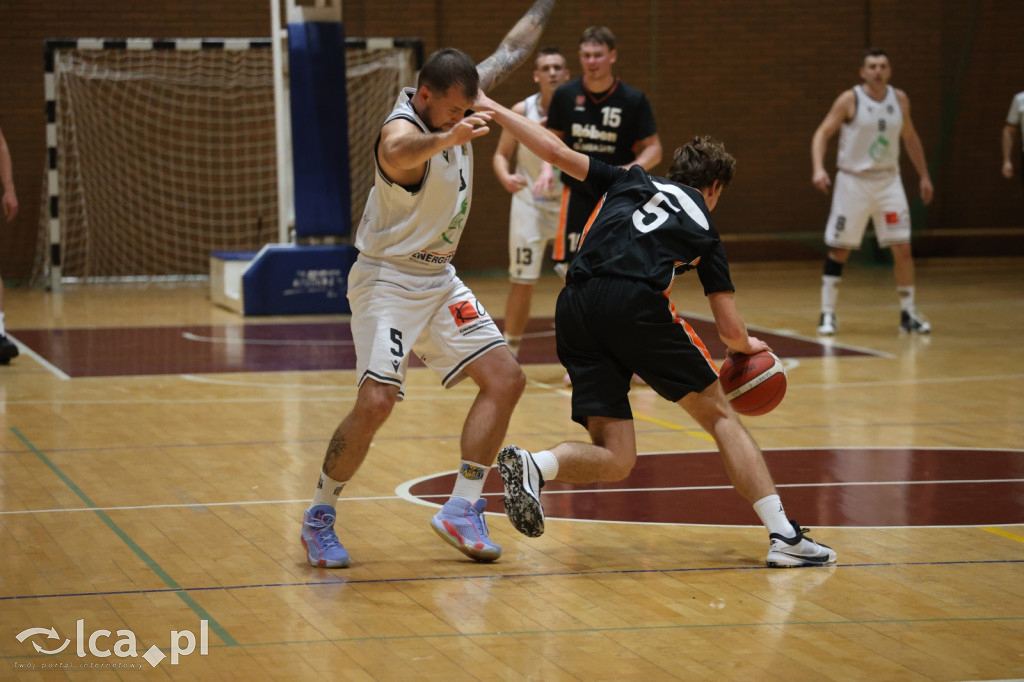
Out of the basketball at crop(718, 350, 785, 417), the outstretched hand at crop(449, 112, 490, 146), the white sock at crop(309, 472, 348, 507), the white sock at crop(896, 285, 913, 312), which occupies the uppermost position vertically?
the outstretched hand at crop(449, 112, 490, 146)

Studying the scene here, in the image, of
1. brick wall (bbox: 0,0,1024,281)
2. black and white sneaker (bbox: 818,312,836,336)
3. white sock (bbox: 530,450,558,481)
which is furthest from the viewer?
brick wall (bbox: 0,0,1024,281)

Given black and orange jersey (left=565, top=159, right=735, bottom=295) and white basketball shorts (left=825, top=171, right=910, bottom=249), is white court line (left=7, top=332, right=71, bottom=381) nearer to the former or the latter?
black and orange jersey (left=565, top=159, right=735, bottom=295)

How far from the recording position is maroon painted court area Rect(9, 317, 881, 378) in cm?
959

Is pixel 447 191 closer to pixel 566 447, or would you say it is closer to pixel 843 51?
pixel 566 447

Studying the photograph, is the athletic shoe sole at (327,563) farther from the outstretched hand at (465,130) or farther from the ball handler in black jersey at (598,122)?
the ball handler in black jersey at (598,122)

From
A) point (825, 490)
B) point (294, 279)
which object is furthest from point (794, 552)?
point (294, 279)

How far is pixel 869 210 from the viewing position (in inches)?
440

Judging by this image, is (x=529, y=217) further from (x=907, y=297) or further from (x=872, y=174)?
(x=907, y=297)

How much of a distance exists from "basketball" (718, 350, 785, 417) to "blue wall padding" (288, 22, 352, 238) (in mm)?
8108

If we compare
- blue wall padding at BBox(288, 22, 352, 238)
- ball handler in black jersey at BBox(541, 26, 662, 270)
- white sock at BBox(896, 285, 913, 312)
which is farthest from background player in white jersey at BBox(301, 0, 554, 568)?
blue wall padding at BBox(288, 22, 352, 238)

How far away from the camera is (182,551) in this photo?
15.8ft

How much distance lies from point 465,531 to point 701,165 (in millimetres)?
1552

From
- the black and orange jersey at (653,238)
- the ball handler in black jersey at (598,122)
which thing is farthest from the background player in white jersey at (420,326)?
the ball handler in black jersey at (598,122)

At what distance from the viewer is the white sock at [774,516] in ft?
15.2
